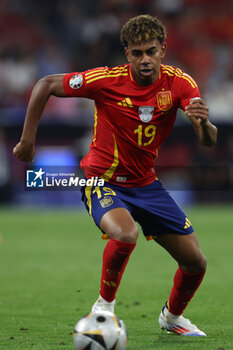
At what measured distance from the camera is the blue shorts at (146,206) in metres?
4.75

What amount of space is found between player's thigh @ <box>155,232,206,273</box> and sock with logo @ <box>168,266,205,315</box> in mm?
97

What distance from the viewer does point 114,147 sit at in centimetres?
A: 488

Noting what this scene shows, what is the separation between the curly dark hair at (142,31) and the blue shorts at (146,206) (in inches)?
40.6

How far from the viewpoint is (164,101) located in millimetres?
4828

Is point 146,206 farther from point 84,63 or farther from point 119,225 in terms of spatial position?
point 84,63

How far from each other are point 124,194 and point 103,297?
734mm

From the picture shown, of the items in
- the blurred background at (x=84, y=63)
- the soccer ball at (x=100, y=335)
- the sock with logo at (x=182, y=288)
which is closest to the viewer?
the soccer ball at (x=100, y=335)

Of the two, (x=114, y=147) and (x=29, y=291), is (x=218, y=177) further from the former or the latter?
(x=29, y=291)

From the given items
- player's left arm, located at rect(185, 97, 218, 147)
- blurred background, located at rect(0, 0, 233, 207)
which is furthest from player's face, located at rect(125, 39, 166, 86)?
blurred background, located at rect(0, 0, 233, 207)

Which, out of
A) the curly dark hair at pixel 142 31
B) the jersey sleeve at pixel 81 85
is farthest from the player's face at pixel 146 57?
the jersey sleeve at pixel 81 85

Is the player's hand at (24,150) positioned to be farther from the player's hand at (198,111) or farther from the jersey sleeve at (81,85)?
the player's hand at (198,111)

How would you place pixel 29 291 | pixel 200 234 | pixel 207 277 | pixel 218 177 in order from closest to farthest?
pixel 218 177
pixel 29 291
pixel 207 277
pixel 200 234

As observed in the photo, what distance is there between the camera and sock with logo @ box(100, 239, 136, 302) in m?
4.38

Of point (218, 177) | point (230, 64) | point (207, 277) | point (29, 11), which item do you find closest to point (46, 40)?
point (29, 11)
